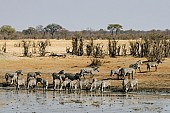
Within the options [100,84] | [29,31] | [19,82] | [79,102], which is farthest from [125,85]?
[29,31]

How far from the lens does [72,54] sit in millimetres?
57812

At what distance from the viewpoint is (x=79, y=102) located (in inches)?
1088

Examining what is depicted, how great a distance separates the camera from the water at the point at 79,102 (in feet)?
80.6

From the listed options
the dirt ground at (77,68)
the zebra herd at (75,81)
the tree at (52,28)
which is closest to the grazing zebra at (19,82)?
the zebra herd at (75,81)

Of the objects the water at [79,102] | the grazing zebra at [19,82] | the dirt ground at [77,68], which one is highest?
the dirt ground at [77,68]

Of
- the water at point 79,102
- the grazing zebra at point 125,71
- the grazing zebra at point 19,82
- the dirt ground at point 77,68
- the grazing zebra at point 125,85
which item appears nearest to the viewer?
the water at point 79,102

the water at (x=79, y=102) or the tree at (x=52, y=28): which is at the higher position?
the tree at (x=52, y=28)

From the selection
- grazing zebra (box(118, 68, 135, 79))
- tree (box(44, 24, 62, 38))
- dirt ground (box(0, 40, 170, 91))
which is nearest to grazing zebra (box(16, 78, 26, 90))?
dirt ground (box(0, 40, 170, 91))

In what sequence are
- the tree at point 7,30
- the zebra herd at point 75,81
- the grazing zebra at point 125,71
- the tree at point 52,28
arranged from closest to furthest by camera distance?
the zebra herd at point 75,81, the grazing zebra at point 125,71, the tree at point 7,30, the tree at point 52,28

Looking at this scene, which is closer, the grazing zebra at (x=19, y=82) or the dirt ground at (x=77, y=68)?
the dirt ground at (x=77, y=68)

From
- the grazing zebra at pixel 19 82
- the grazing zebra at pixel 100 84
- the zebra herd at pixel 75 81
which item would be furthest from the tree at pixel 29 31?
the grazing zebra at pixel 100 84

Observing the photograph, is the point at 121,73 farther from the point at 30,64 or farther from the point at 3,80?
the point at 30,64

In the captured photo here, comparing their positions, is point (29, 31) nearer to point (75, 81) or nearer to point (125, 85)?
point (75, 81)

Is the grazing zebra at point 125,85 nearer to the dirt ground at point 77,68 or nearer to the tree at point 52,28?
the dirt ground at point 77,68
